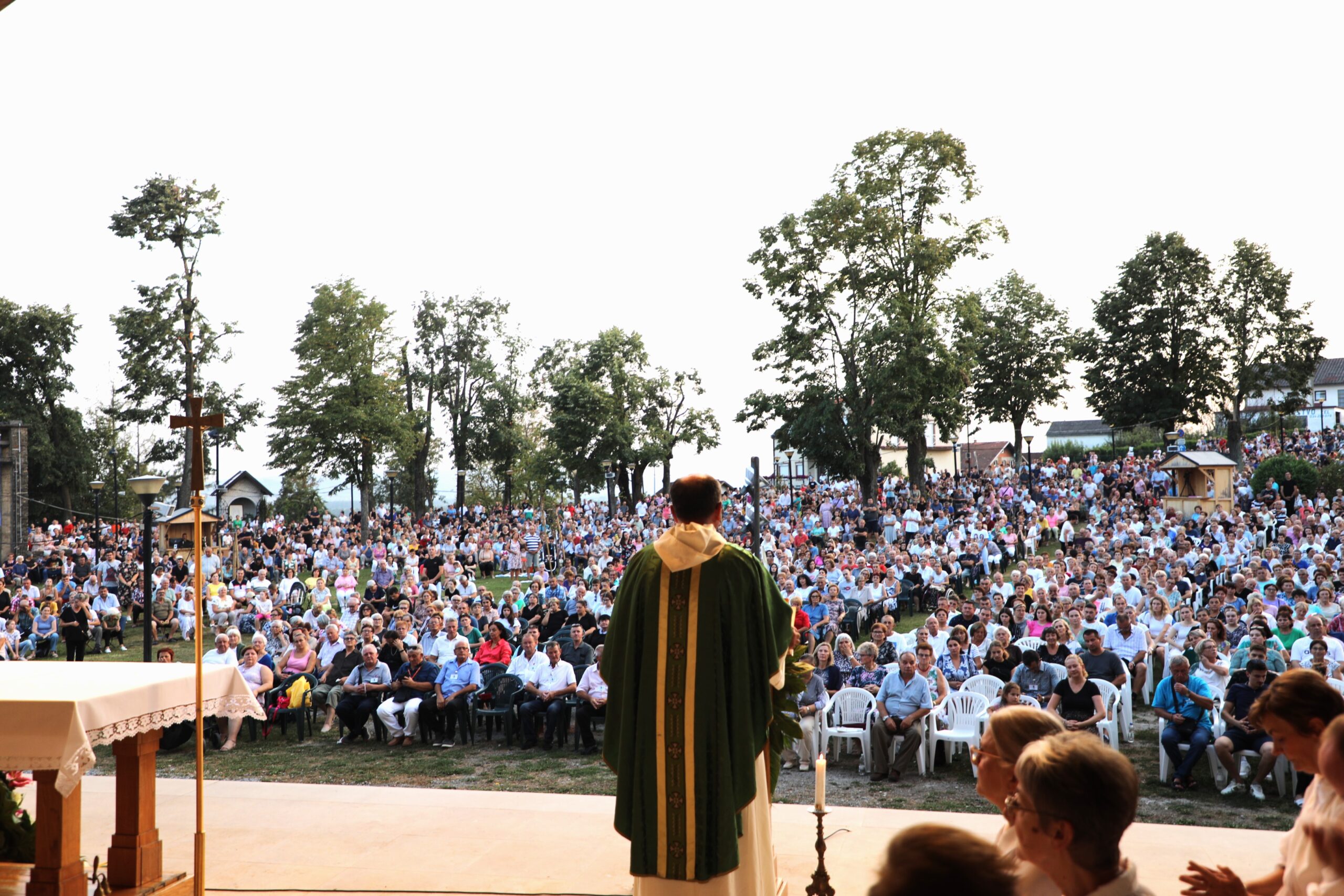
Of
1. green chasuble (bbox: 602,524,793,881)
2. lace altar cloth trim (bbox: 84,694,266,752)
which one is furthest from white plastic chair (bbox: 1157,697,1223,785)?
lace altar cloth trim (bbox: 84,694,266,752)

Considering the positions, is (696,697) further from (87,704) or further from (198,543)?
(87,704)

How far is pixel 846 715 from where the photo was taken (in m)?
8.58

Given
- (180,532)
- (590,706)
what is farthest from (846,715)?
(180,532)

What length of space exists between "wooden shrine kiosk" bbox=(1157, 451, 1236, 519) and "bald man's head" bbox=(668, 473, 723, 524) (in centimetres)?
2342

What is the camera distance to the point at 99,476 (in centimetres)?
4459

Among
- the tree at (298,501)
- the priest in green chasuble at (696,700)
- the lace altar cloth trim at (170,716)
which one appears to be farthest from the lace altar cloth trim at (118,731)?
the tree at (298,501)

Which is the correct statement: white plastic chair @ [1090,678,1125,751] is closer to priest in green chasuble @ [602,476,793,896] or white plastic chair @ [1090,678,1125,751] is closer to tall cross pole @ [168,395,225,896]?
priest in green chasuble @ [602,476,793,896]

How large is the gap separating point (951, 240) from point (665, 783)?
29.1 metres

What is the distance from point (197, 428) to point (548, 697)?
217 inches

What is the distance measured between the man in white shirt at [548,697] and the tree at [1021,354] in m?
35.3

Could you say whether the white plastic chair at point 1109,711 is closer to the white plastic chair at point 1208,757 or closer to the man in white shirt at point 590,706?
the white plastic chair at point 1208,757

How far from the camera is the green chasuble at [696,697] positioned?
3.39 metres

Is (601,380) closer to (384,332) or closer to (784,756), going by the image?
(384,332)

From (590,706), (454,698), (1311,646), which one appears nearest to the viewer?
(1311,646)
